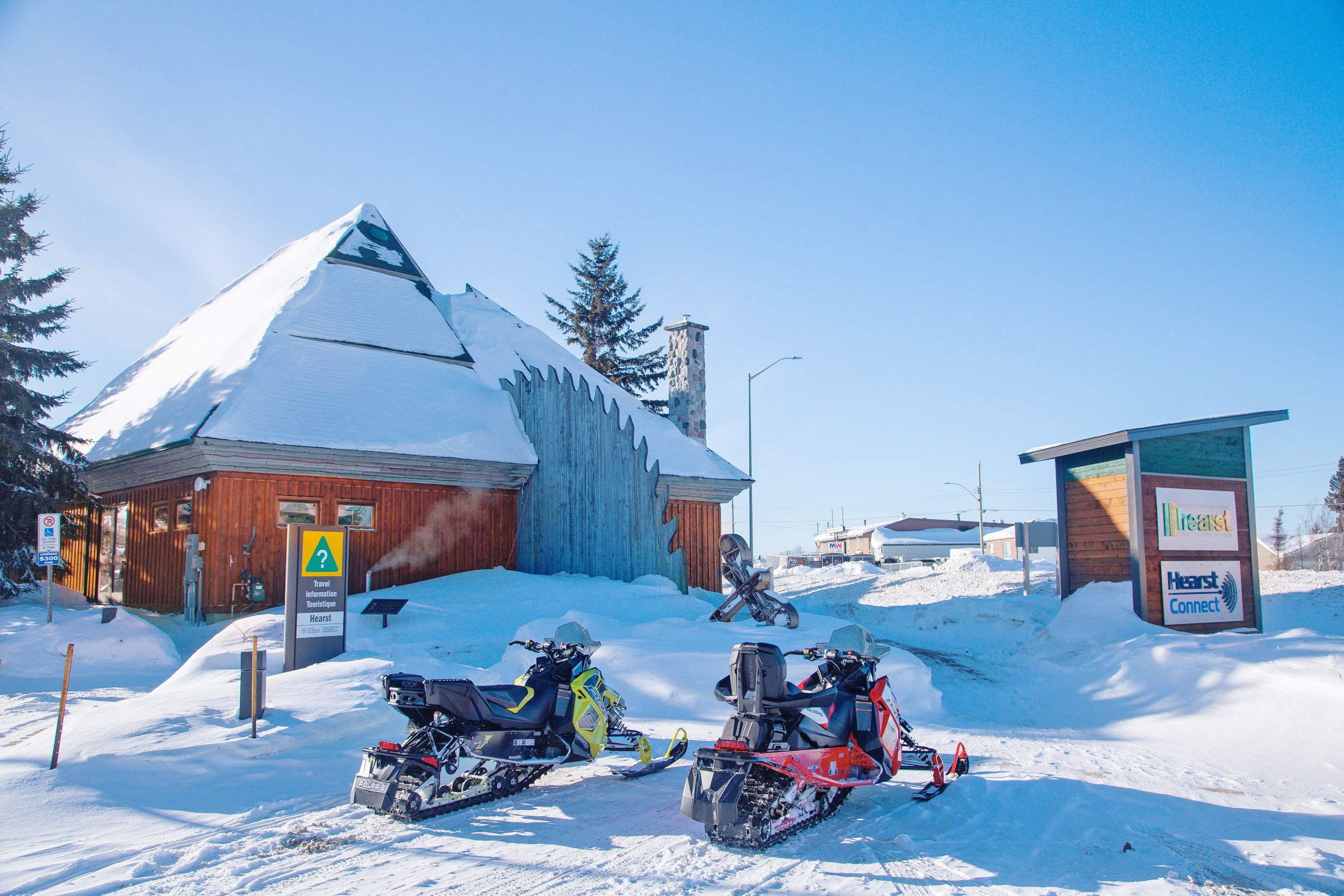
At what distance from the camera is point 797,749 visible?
5363mm

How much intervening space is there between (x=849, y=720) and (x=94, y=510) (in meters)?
19.7

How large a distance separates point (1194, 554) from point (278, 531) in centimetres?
1602

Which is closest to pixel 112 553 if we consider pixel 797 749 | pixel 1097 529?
pixel 797 749

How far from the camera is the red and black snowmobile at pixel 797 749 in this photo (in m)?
4.97

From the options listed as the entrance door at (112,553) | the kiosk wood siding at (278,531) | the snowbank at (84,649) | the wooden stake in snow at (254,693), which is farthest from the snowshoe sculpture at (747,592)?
the entrance door at (112,553)

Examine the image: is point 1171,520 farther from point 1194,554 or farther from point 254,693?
point 254,693

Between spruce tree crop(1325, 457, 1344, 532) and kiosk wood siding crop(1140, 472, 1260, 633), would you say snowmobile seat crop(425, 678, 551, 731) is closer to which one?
kiosk wood siding crop(1140, 472, 1260, 633)

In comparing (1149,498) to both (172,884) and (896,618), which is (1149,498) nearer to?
(896,618)

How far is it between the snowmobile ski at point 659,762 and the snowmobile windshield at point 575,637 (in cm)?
96

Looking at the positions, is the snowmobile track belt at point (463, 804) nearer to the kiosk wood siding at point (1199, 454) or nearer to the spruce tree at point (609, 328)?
the kiosk wood siding at point (1199, 454)

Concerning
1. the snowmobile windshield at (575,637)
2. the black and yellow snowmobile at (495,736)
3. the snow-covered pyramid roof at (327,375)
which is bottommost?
the black and yellow snowmobile at (495,736)

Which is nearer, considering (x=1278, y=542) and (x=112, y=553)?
(x=112, y=553)

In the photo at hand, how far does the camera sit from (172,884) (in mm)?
4281

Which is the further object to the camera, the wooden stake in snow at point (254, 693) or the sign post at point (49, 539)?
the sign post at point (49, 539)
